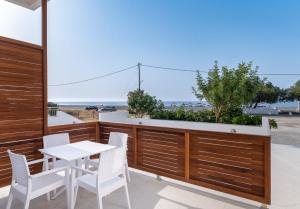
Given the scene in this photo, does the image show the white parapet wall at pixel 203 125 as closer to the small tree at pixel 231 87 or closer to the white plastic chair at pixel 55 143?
the small tree at pixel 231 87

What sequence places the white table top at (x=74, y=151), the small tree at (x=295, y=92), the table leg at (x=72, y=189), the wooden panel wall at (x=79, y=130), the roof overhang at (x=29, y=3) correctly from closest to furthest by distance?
the table leg at (x=72, y=189)
the white table top at (x=74, y=151)
the roof overhang at (x=29, y=3)
the wooden panel wall at (x=79, y=130)
the small tree at (x=295, y=92)

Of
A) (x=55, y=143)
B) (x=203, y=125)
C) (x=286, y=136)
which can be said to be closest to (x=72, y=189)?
(x=55, y=143)

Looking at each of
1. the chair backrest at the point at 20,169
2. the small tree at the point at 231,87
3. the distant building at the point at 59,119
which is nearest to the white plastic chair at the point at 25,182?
the chair backrest at the point at 20,169

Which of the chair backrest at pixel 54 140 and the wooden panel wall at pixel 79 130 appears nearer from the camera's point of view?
the chair backrest at pixel 54 140

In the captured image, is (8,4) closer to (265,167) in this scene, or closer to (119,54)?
(265,167)

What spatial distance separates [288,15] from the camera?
39.7ft

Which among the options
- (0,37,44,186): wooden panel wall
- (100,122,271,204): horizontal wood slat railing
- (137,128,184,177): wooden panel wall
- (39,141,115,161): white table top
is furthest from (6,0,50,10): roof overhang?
(137,128,184,177): wooden panel wall

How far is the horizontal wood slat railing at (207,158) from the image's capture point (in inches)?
97.6

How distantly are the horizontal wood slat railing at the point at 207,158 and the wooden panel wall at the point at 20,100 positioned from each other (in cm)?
149

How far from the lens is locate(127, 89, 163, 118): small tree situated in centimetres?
830

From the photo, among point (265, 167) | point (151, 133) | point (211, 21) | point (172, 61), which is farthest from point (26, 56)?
point (172, 61)

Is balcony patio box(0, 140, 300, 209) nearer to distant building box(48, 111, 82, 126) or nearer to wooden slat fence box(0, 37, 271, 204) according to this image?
wooden slat fence box(0, 37, 271, 204)

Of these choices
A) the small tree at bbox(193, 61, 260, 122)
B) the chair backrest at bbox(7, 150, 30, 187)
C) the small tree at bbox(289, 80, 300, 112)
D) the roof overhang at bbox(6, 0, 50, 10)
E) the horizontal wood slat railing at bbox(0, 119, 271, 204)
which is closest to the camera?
the chair backrest at bbox(7, 150, 30, 187)

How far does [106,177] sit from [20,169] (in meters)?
0.85
